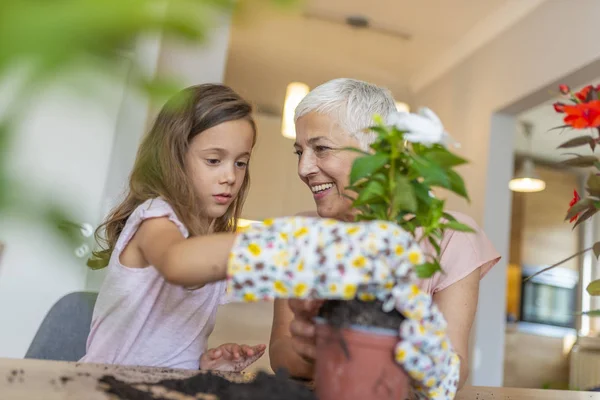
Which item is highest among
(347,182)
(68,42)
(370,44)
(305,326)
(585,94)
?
(370,44)

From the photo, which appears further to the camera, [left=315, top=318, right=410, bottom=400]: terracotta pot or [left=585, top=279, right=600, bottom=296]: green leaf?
[left=585, top=279, right=600, bottom=296]: green leaf

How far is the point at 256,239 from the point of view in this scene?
613mm

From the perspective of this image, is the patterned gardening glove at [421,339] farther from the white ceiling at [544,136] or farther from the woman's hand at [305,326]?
the white ceiling at [544,136]

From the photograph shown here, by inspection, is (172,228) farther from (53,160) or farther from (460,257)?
(53,160)

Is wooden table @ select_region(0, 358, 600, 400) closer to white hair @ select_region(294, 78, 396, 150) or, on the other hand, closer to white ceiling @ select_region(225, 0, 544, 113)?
white hair @ select_region(294, 78, 396, 150)

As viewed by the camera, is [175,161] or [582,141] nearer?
[582,141]

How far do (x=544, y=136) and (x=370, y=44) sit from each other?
2.56 metres

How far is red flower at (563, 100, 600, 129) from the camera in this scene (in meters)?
0.98

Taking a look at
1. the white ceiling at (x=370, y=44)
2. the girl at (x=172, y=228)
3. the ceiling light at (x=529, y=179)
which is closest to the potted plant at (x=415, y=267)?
the girl at (x=172, y=228)

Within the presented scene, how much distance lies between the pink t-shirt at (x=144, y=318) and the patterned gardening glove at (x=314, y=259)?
17.8 inches

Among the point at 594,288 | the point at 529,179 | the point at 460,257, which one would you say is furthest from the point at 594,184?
the point at 529,179

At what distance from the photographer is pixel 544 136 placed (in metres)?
6.55

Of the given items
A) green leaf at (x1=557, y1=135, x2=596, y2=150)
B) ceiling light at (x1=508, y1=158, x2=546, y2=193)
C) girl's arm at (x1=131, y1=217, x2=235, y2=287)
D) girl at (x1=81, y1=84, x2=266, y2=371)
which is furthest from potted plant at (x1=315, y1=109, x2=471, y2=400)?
ceiling light at (x1=508, y1=158, x2=546, y2=193)

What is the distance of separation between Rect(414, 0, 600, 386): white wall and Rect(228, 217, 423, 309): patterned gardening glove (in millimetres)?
3042
